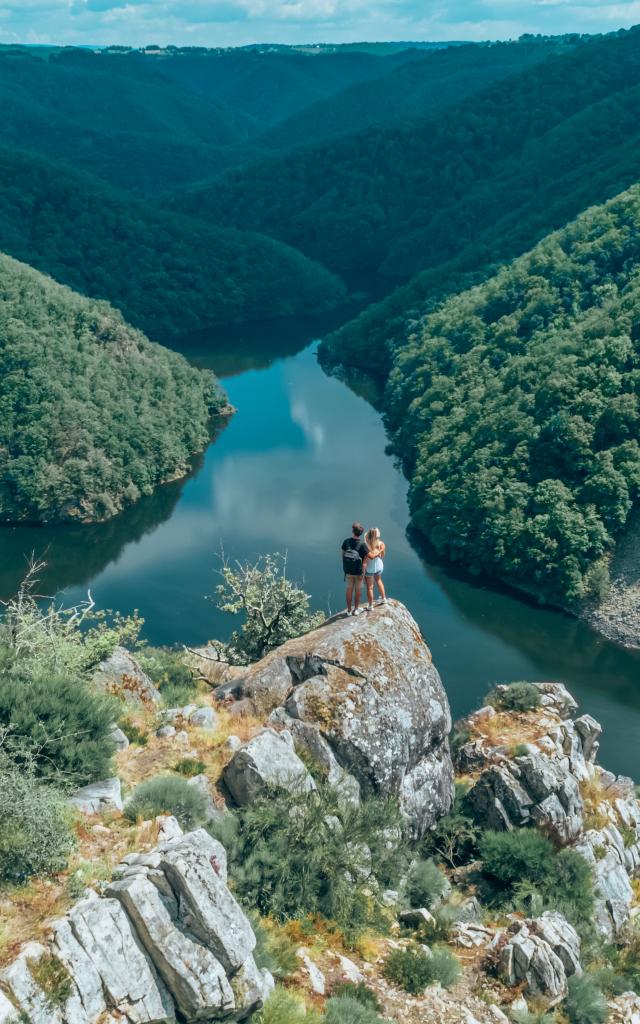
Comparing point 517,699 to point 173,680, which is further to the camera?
point 517,699

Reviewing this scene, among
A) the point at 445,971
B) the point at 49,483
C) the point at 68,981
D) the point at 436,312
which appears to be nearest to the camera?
the point at 68,981

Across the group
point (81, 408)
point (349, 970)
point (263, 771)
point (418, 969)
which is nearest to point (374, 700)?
point (263, 771)

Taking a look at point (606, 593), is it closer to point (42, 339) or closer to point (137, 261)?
point (42, 339)

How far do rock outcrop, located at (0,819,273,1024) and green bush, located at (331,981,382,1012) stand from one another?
4.61 ft

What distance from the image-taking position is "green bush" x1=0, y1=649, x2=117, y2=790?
15.1 meters

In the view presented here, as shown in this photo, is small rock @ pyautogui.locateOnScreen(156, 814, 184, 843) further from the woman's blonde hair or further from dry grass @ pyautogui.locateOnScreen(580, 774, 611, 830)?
dry grass @ pyautogui.locateOnScreen(580, 774, 611, 830)

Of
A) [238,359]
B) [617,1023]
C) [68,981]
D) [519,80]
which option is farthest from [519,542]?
[519,80]

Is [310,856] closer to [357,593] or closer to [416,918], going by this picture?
[416,918]

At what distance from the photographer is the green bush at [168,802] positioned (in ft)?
48.4

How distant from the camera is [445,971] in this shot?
1478 cm

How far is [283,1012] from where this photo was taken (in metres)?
12.5

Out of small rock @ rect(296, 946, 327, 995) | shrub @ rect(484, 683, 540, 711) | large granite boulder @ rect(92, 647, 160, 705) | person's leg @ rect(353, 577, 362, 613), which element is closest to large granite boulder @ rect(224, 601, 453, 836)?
person's leg @ rect(353, 577, 362, 613)

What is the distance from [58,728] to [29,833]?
98.7 inches

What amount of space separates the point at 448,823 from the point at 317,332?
340 ft
